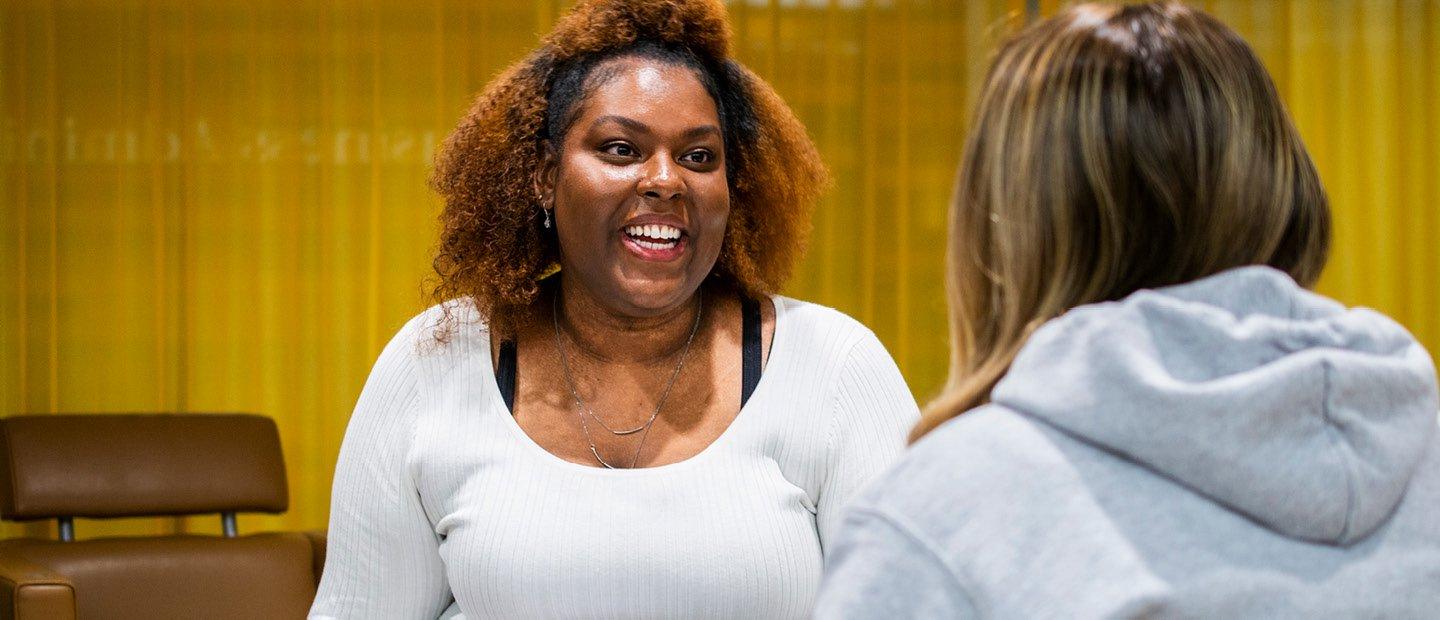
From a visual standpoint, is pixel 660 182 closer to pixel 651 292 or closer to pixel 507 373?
pixel 651 292

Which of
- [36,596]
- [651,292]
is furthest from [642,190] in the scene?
[36,596]

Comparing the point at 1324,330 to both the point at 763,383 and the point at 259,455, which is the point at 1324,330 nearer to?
the point at 763,383

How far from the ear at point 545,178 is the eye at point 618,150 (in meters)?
0.12

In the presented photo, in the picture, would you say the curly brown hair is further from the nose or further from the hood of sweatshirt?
the hood of sweatshirt

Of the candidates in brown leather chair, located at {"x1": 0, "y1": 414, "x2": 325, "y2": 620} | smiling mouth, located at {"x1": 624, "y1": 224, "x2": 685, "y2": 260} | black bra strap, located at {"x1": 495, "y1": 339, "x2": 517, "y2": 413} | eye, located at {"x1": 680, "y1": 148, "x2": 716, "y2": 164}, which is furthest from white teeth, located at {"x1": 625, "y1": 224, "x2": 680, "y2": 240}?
brown leather chair, located at {"x1": 0, "y1": 414, "x2": 325, "y2": 620}

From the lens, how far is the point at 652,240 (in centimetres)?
197

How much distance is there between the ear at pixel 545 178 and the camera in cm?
208

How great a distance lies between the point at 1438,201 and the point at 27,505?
14.6 ft

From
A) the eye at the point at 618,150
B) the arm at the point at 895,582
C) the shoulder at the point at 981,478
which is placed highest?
the eye at the point at 618,150

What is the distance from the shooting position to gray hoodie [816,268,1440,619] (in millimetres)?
870

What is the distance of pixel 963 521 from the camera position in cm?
90

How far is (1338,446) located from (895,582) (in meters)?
0.27

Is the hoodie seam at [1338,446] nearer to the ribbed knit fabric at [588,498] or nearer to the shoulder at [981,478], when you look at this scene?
the shoulder at [981,478]

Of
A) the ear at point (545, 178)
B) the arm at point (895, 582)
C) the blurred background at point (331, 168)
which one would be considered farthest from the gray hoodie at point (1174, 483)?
the blurred background at point (331, 168)
